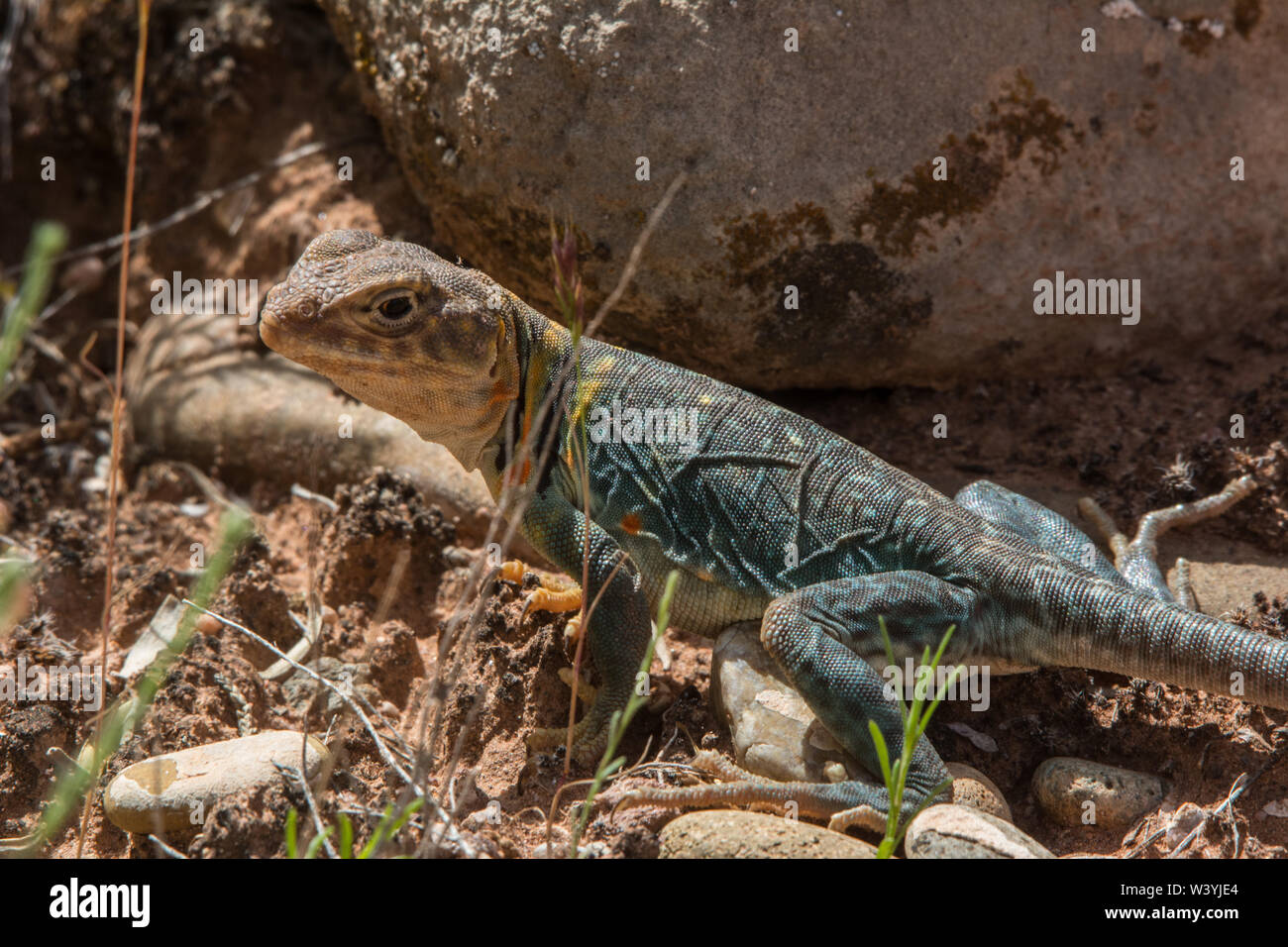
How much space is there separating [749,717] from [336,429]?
3.14 meters

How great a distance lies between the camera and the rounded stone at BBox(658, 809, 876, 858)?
372 centimetres

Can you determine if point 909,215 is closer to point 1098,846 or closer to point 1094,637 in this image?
point 1094,637

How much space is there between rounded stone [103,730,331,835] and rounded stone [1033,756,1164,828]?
106 inches

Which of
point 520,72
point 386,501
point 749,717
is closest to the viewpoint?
point 749,717

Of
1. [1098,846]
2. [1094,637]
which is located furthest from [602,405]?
[1098,846]

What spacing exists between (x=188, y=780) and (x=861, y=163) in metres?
3.89

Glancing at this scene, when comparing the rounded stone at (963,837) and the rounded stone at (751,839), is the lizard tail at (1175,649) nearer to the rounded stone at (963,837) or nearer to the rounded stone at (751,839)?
the rounded stone at (963,837)

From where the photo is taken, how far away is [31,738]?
4.52m

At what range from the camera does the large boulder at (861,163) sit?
5.32 m

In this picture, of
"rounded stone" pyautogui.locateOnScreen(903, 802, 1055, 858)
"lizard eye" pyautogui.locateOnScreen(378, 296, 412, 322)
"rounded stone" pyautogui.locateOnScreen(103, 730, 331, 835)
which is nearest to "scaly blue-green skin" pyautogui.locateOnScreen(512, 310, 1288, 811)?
"rounded stone" pyautogui.locateOnScreen(903, 802, 1055, 858)

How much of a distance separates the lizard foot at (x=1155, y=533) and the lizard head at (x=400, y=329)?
2767mm

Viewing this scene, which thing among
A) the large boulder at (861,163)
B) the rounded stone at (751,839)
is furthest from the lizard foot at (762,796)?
the large boulder at (861,163)

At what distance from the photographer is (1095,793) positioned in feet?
13.8

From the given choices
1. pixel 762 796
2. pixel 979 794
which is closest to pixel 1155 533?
pixel 979 794
